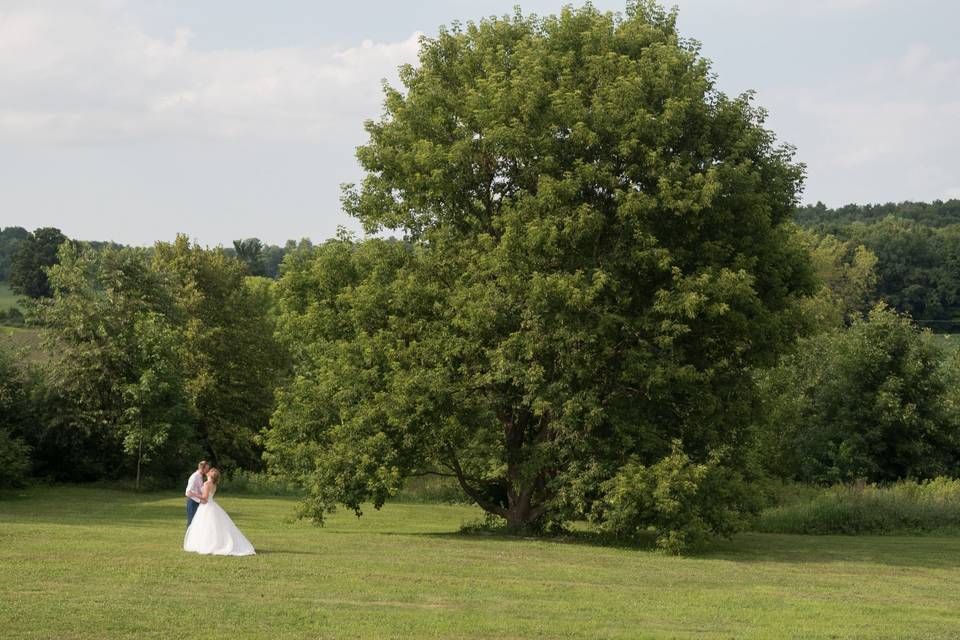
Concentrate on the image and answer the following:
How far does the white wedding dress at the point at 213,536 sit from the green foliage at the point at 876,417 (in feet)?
98.1

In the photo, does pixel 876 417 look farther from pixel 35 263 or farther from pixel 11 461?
pixel 35 263

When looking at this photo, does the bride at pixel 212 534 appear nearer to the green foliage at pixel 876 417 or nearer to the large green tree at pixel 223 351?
the green foliage at pixel 876 417

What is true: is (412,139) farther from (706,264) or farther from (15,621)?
(15,621)

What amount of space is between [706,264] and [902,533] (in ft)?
51.8

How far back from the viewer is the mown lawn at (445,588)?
576 inches

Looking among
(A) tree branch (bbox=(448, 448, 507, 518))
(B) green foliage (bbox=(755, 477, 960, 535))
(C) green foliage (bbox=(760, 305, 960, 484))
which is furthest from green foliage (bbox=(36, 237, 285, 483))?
(C) green foliage (bbox=(760, 305, 960, 484))

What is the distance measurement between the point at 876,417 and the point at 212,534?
1340 inches

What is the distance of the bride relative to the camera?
21969mm

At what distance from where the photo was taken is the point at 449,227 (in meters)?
30.6

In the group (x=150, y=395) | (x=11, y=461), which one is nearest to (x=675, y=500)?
(x=11, y=461)

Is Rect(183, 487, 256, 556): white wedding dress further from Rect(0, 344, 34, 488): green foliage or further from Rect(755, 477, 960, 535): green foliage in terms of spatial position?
Rect(0, 344, 34, 488): green foliage

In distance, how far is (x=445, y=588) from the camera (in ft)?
60.7

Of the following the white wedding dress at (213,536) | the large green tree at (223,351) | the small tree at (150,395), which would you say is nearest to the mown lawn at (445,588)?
the white wedding dress at (213,536)

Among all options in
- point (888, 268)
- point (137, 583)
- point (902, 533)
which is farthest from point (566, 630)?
point (888, 268)
